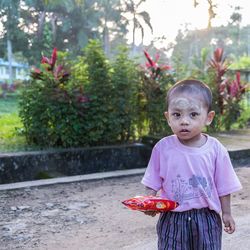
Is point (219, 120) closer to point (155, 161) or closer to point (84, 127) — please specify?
point (84, 127)

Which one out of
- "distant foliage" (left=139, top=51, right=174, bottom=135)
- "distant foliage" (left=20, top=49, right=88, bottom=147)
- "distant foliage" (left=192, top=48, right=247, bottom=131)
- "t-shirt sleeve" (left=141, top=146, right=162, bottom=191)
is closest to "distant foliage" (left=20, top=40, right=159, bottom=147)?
"distant foliage" (left=20, top=49, right=88, bottom=147)

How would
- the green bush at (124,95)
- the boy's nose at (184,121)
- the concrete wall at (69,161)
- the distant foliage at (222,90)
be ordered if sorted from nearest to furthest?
1. the boy's nose at (184,121)
2. the concrete wall at (69,161)
3. the green bush at (124,95)
4. the distant foliage at (222,90)

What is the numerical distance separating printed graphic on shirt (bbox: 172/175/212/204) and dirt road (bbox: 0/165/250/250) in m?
1.15

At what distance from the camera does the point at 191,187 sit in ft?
6.63

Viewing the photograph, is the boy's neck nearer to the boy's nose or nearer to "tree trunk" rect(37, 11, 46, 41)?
the boy's nose

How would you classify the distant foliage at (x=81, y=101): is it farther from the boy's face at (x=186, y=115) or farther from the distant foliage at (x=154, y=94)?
the boy's face at (x=186, y=115)

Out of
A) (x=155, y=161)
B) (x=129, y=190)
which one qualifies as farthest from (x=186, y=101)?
(x=129, y=190)

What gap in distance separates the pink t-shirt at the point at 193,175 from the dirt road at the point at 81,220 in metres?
1.11

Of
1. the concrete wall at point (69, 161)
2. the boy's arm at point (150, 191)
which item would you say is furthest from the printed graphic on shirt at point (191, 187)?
the concrete wall at point (69, 161)

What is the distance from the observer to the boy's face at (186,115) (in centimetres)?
201

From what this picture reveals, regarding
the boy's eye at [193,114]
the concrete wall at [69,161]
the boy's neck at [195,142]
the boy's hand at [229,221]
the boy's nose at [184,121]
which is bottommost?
the concrete wall at [69,161]

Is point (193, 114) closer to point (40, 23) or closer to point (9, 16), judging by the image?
point (9, 16)

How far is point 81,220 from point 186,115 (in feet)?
7.07

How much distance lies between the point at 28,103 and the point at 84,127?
0.94m
